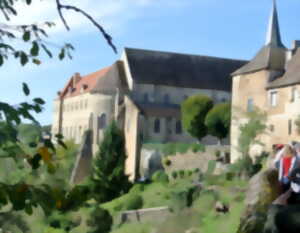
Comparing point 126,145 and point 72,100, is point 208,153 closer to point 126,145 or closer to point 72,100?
point 126,145

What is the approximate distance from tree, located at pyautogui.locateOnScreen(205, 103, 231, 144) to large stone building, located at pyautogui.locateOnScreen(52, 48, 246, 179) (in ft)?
22.8

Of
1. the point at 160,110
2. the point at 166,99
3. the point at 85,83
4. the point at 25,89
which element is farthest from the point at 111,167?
the point at 25,89

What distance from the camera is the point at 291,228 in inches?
364

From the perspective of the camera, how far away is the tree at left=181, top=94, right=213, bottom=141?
4809 centimetres

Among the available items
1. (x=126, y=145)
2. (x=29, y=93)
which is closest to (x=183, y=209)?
(x=126, y=145)

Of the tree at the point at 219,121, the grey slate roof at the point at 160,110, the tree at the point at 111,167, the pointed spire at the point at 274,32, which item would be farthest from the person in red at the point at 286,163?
the grey slate roof at the point at 160,110

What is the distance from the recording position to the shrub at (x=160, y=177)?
4048 centimetres

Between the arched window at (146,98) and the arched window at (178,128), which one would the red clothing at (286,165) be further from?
the arched window at (146,98)

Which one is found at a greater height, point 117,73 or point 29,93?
point 117,73

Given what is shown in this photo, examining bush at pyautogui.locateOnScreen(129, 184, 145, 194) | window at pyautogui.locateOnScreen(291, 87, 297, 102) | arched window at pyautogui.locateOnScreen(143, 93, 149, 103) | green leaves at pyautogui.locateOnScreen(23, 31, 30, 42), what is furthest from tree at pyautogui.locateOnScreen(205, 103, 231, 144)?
green leaves at pyautogui.locateOnScreen(23, 31, 30, 42)

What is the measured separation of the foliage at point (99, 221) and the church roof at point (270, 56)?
12.9 meters

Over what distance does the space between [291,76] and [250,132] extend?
3.79 metres

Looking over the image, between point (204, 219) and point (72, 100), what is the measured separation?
145ft

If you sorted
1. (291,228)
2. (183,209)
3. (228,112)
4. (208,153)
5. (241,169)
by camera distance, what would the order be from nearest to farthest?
(291,228)
(183,209)
(241,169)
(208,153)
(228,112)
